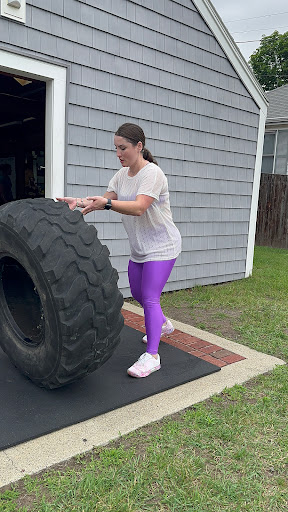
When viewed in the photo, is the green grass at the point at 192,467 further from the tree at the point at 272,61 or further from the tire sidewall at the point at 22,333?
the tree at the point at 272,61

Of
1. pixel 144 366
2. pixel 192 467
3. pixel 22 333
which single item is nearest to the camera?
pixel 192 467

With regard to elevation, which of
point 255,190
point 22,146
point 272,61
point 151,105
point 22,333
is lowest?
point 22,333

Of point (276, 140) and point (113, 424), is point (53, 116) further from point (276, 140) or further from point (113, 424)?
point (276, 140)

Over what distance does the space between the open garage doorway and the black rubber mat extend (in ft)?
15.1

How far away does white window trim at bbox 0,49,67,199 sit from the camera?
3.82 metres

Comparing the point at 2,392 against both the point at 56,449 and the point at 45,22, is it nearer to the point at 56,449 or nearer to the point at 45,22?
the point at 56,449

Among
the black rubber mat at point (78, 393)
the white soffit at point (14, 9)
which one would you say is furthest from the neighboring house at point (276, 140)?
the black rubber mat at point (78, 393)

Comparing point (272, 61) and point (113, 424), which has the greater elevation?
point (272, 61)

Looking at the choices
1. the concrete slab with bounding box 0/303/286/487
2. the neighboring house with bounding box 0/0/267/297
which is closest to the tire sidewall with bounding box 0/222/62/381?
the concrete slab with bounding box 0/303/286/487

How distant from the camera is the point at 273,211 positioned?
11.2 metres

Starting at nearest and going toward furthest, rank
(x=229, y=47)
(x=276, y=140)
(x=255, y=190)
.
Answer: (x=229, y=47) < (x=255, y=190) < (x=276, y=140)

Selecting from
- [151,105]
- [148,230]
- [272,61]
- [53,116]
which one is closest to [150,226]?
[148,230]

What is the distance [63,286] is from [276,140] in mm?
13210

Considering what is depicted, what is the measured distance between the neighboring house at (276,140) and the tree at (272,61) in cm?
2022
